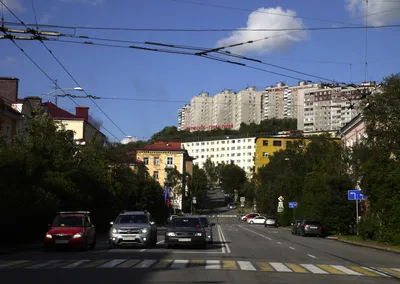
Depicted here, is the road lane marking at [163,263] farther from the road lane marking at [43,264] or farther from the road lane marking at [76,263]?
the road lane marking at [43,264]

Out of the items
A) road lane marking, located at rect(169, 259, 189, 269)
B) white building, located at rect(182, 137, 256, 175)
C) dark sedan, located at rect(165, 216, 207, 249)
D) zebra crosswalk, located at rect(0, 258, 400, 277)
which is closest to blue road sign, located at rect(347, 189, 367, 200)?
dark sedan, located at rect(165, 216, 207, 249)

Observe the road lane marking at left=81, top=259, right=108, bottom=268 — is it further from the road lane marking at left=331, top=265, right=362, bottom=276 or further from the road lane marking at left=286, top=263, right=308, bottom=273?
the road lane marking at left=331, top=265, right=362, bottom=276

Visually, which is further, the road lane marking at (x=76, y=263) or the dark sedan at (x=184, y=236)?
the dark sedan at (x=184, y=236)

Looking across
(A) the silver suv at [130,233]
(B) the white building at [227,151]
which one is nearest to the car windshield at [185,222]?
(A) the silver suv at [130,233]

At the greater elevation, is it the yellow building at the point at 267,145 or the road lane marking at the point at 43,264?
the yellow building at the point at 267,145

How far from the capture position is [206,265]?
1823 centimetres

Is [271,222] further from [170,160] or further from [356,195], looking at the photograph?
[356,195]

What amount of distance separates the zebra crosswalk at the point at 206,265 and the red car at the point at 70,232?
17.2ft

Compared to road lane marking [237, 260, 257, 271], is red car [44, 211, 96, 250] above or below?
above

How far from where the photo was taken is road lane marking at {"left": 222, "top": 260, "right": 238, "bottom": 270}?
17406 millimetres

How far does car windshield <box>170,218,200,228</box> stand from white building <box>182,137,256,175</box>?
143 meters

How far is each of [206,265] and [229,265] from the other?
757mm

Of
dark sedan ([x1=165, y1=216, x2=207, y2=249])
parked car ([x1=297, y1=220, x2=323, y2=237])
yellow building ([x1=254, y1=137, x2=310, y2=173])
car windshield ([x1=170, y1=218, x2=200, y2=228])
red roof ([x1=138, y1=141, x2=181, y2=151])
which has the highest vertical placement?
yellow building ([x1=254, y1=137, x2=310, y2=173])

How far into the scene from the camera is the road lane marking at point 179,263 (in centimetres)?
1767
